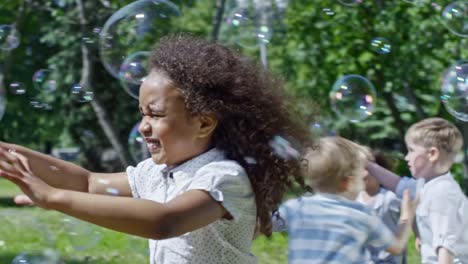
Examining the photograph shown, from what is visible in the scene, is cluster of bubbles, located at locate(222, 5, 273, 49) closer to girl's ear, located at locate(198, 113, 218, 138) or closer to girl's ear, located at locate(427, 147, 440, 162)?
girl's ear, located at locate(427, 147, 440, 162)

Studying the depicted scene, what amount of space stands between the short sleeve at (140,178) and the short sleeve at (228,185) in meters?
0.26

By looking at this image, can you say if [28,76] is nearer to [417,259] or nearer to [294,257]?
[417,259]

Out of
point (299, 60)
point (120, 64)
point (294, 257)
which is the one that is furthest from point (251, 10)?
point (299, 60)

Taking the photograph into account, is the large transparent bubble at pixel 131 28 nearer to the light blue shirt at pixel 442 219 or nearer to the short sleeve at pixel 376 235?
the light blue shirt at pixel 442 219

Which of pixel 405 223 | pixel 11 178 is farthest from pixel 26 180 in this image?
pixel 405 223

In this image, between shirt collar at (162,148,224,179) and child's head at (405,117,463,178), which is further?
child's head at (405,117,463,178)

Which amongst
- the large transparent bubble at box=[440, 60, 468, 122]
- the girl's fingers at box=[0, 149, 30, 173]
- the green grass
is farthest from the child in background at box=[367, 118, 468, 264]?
the girl's fingers at box=[0, 149, 30, 173]

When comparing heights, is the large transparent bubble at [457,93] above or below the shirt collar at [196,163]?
below

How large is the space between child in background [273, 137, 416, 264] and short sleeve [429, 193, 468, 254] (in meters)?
0.46

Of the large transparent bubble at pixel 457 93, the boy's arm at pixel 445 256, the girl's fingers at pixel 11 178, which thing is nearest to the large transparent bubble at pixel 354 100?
the large transparent bubble at pixel 457 93

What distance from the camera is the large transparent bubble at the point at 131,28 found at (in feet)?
15.2

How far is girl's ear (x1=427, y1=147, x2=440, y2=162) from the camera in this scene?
4.15 metres

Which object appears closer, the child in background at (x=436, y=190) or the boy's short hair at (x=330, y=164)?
the boy's short hair at (x=330, y=164)

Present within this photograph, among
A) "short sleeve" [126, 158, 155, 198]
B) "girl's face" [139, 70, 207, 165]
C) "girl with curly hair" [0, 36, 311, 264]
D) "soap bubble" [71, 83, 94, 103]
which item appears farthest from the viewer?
"soap bubble" [71, 83, 94, 103]
